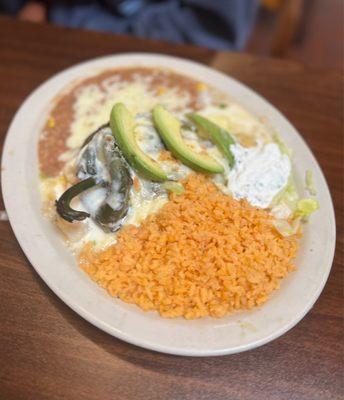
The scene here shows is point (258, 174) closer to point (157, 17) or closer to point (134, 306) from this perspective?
point (134, 306)

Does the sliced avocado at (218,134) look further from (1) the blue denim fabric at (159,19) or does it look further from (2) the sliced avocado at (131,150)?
(1) the blue denim fabric at (159,19)

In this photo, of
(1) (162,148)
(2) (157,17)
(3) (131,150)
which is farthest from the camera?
(2) (157,17)

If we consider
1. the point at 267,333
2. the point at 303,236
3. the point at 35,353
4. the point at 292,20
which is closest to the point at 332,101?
the point at 303,236

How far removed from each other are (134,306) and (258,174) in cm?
59

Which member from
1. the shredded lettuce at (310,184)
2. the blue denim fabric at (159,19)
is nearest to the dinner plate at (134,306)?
the shredded lettuce at (310,184)

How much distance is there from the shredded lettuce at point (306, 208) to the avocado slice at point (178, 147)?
266 mm

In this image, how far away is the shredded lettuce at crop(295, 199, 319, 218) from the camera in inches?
52.9

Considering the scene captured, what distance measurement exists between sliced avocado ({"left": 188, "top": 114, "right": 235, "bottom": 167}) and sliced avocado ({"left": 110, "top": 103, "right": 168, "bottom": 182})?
0.25 meters

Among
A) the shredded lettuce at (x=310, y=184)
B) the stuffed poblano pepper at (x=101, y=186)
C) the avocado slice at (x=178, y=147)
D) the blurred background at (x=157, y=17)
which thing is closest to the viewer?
the stuffed poblano pepper at (x=101, y=186)

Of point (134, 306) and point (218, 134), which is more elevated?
point (218, 134)

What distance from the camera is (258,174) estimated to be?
4.56ft

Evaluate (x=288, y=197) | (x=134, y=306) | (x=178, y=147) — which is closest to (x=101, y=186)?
(x=178, y=147)

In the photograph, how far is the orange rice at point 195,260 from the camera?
1096 mm

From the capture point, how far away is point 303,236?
1299mm
